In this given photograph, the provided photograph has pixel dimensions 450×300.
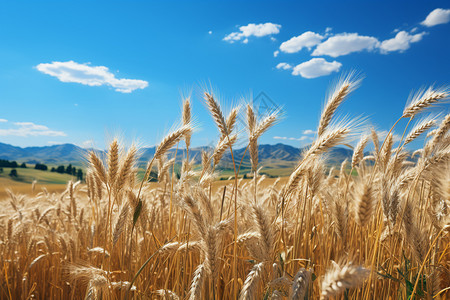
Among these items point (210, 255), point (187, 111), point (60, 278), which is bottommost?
point (60, 278)

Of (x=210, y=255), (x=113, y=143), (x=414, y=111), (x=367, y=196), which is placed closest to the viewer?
(x=210, y=255)

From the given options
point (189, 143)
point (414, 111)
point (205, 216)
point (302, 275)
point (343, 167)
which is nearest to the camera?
point (302, 275)

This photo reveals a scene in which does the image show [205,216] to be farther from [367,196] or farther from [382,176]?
[382,176]

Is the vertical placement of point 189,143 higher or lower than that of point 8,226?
higher

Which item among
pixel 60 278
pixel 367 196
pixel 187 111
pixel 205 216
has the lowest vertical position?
pixel 60 278

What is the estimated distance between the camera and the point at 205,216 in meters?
1.68

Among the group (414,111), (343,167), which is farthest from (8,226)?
(343,167)

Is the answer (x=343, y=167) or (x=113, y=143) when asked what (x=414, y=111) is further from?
(x=343, y=167)

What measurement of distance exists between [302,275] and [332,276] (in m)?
0.17

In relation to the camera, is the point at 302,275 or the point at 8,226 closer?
the point at 302,275

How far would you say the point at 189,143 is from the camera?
2.77 meters

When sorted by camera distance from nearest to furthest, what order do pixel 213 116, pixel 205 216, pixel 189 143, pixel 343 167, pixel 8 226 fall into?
pixel 205 216 → pixel 213 116 → pixel 189 143 → pixel 8 226 → pixel 343 167

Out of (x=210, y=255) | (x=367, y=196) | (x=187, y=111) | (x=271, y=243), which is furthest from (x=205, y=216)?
(x=187, y=111)

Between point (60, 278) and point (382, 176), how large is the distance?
286 cm
